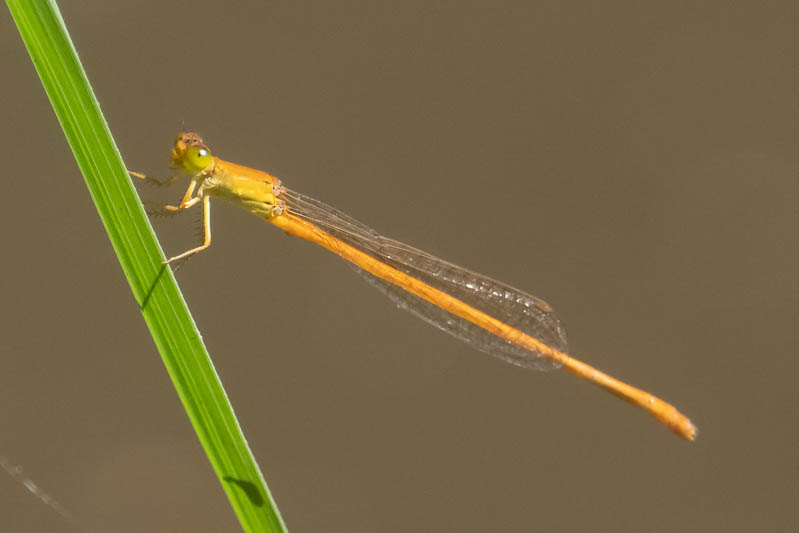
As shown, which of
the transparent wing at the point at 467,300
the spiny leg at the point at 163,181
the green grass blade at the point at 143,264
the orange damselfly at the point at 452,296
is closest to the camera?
the green grass blade at the point at 143,264

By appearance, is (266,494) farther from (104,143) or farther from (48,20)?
(48,20)

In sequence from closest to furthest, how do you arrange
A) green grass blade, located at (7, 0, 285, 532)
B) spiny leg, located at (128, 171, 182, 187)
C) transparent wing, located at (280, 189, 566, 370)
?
green grass blade, located at (7, 0, 285, 532), spiny leg, located at (128, 171, 182, 187), transparent wing, located at (280, 189, 566, 370)

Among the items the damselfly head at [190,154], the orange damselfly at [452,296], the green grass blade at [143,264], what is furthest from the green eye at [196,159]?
the green grass blade at [143,264]

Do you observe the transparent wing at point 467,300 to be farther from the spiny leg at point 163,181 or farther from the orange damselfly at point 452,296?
the spiny leg at point 163,181

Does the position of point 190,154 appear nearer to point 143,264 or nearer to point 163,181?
point 163,181

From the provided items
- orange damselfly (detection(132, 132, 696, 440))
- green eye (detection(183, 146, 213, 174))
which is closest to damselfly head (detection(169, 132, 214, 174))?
green eye (detection(183, 146, 213, 174))

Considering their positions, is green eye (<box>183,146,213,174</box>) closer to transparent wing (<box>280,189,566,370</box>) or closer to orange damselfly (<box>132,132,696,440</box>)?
orange damselfly (<box>132,132,696,440</box>)

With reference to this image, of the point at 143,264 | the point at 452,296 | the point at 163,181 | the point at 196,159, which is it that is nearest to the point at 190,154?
the point at 196,159
